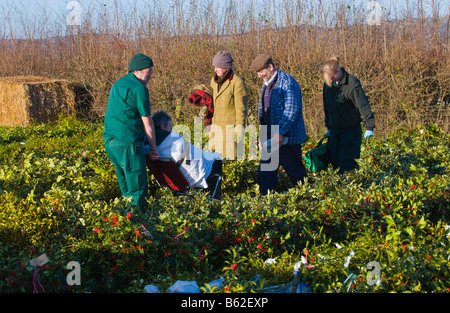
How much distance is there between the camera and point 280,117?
16.4 feet

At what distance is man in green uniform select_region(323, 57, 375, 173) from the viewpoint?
5.13 metres

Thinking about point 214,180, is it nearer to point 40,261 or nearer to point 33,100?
point 40,261

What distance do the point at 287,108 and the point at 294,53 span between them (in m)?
4.98

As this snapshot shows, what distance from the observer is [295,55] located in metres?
9.54

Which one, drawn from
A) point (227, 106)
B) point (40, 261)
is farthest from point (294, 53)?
point (40, 261)

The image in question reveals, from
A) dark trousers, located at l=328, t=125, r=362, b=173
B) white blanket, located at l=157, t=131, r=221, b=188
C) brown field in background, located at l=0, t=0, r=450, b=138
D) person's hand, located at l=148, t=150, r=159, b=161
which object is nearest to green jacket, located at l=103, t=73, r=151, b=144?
person's hand, located at l=148, t=150, r=159, b=161

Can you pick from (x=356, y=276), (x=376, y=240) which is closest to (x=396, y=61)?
(x=376, y=240)

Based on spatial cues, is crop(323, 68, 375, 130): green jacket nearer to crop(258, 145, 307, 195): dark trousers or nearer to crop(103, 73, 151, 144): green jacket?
crop(258, 145, 307, 195): dark trousers

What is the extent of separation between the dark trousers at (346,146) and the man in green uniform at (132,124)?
2193mm

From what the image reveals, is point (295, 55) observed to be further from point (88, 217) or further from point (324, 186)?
point (88, 217)

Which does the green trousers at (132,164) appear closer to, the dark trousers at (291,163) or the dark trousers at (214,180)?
the dark trousers at (214,180)

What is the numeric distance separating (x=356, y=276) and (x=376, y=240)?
27.2 inches

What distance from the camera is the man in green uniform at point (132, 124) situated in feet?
14.2

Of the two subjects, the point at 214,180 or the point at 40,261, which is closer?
the point at 40,261
